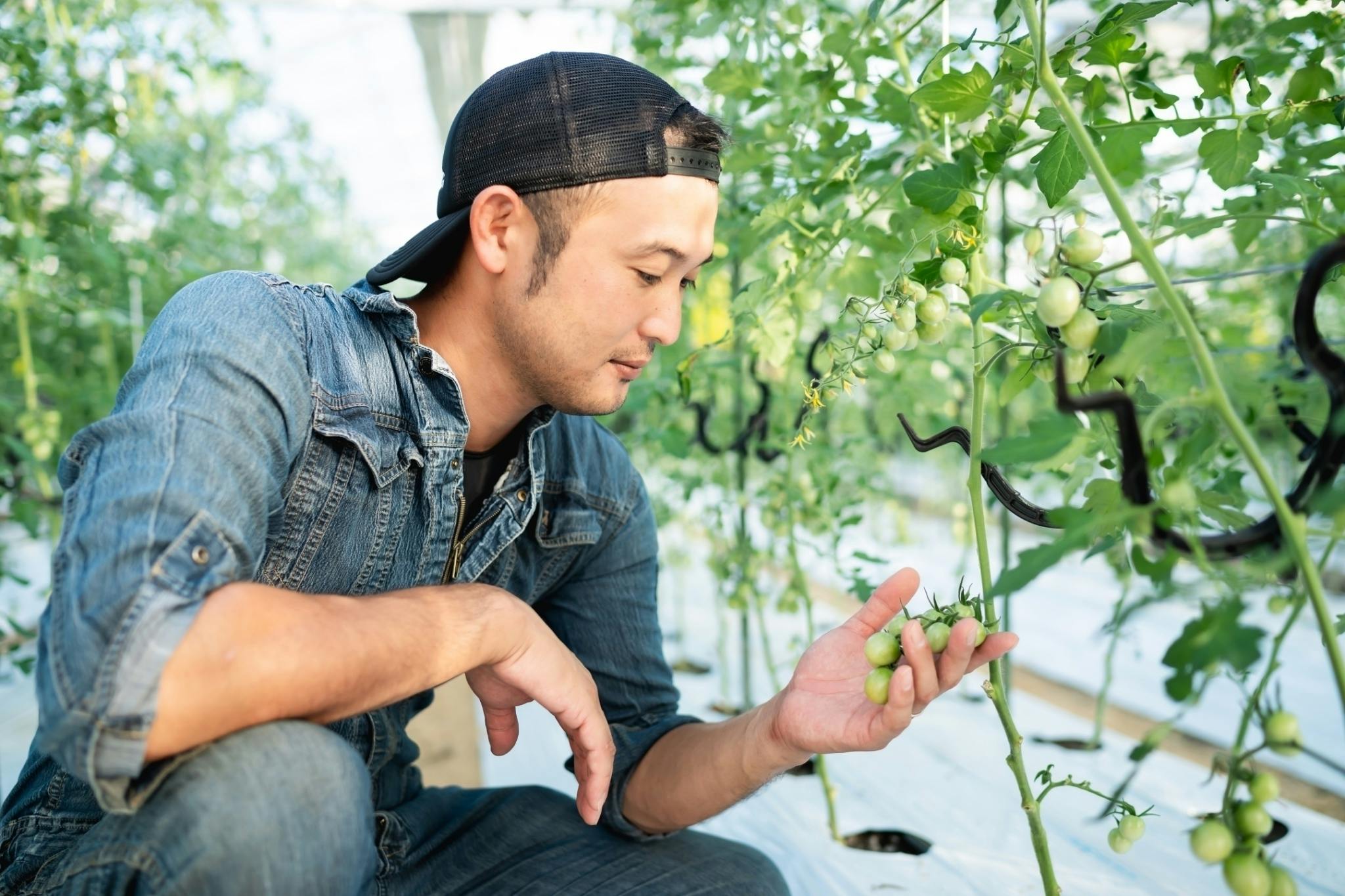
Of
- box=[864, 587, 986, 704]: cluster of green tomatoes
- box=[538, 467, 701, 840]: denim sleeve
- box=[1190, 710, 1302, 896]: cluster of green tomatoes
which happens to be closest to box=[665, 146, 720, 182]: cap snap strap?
box=[538, 467, 701, 840]: denim sleeve

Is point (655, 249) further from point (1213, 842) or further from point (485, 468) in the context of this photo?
point (1213, 842)

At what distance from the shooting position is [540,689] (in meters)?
1.03

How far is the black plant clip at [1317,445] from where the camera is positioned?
23.6 inches

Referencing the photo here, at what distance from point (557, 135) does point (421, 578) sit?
551mm

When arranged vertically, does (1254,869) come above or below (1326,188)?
below

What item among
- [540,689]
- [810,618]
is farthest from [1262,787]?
[810,618]

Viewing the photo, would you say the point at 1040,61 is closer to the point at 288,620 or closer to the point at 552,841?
the point at 288,620

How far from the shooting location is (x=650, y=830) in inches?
49.1

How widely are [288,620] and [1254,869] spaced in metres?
0.69

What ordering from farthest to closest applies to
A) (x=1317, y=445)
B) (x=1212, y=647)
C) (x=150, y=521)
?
(x=150, y=521) < (x=1317, y=445) < (x=1212, y=647)

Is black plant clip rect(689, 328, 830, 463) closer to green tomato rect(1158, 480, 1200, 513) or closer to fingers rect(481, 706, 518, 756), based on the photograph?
fingers rect(481, 706, 518, 756)

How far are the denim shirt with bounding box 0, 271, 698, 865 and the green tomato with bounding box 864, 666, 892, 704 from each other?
18.0 inches

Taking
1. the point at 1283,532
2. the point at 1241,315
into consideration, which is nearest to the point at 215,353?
the point at 1283,532

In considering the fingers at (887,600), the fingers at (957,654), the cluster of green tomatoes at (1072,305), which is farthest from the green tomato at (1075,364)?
the fingers at (887,600)
